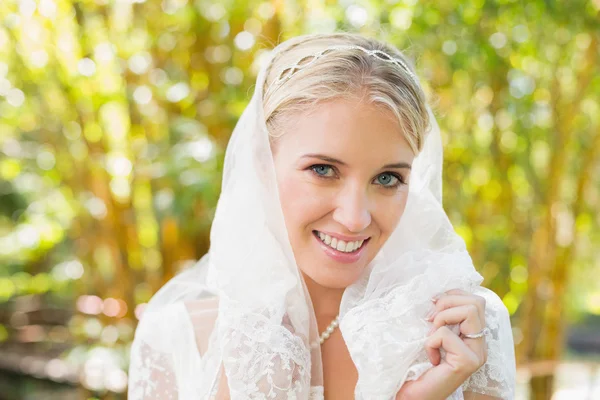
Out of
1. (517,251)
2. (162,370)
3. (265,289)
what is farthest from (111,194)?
(517,251)

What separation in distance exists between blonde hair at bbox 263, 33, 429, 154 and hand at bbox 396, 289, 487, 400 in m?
0.43

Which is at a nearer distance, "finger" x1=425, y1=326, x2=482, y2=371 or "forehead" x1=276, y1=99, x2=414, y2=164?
"finger" x1=425, y1=326, x2=482, y2=371

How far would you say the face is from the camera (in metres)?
1.51

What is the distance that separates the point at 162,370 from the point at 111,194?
1.53 meters

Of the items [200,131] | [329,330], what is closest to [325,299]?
[329,330]

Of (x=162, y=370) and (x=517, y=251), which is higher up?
(x=162, y=370)

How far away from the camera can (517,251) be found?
11.3 feet

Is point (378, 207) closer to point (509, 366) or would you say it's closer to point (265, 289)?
point (265, 289)

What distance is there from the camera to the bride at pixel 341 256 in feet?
→ 4.69

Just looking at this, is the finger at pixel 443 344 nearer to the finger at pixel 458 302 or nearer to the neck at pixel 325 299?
the finger at pixel 458 302

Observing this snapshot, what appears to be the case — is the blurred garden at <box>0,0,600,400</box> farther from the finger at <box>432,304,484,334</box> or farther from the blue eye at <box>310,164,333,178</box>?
the finger at <box>432,304,484,334</box>

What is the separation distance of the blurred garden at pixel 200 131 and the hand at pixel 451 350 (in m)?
1.37

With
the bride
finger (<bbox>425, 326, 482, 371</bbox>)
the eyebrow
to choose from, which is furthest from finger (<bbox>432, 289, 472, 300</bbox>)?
the eyebrow

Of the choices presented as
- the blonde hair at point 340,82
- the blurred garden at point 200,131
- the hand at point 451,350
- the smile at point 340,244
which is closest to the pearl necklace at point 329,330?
the smile at point 340,244
